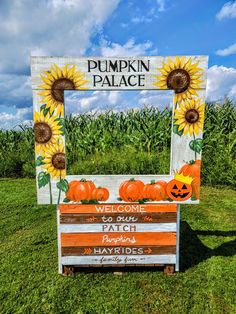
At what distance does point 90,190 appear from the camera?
3.53 meters

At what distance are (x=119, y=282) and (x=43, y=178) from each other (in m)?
1.58

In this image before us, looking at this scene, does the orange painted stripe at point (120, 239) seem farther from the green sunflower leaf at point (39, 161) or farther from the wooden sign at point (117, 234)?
the green sunflower leaf at point (39, 161)

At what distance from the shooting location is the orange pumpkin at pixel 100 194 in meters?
3.54

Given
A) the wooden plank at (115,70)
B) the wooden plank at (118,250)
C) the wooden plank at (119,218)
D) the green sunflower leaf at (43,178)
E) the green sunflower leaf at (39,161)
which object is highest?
the wooden plank at (115,70)

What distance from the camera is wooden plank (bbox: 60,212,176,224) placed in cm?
364

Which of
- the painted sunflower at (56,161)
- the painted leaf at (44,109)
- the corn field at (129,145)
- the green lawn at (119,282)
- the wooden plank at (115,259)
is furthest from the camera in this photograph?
the corn field at (129,145)

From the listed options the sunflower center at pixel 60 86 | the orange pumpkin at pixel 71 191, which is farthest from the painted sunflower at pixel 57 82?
the orange pumpkin at pixel 71 191

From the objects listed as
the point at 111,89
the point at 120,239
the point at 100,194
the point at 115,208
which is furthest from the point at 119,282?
the point at 111,89

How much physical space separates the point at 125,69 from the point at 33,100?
110 centimetres

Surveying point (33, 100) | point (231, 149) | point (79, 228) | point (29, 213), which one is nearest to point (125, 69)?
point (33, 100)

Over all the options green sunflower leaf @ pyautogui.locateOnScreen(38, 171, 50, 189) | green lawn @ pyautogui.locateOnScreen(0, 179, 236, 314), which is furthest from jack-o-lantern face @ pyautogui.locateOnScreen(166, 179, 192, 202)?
green sunflower leaf @ pyautogui.locateOnScreen(38, 171, 50, 189)

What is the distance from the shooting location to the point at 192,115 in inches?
134

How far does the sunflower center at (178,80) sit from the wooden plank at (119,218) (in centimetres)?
152

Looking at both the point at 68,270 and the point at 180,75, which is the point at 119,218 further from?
the point at 180,75
